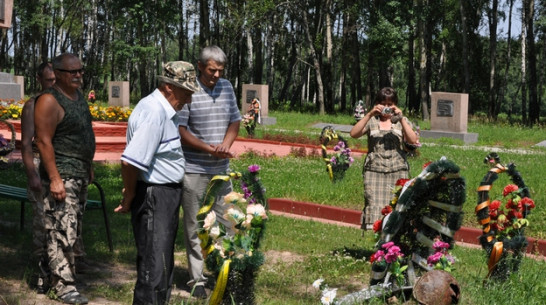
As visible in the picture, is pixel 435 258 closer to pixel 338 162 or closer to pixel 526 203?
pixel 526 203

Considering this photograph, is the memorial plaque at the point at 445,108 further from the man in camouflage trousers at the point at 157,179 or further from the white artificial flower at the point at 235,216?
the man in camouflage trousers at the point at 157,179

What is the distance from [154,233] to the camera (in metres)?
5.01

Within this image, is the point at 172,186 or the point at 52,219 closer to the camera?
the point at 172,186

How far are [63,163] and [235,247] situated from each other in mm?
1593

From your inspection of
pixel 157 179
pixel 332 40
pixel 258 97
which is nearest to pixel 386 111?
pixel 157 179

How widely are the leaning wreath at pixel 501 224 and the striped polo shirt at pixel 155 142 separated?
2.49m

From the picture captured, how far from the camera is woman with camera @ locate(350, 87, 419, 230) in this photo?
24.9 ft

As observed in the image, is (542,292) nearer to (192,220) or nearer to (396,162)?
(396,162)

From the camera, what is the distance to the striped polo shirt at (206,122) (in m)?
6.21

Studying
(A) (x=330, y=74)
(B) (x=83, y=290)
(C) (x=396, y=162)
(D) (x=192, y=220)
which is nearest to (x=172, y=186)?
(D) (x=192, y=220)

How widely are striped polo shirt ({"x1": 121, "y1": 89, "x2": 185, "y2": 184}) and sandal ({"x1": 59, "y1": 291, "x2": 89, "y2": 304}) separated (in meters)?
1.40

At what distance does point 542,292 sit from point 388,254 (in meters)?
1.28

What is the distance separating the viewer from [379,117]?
25.1ft

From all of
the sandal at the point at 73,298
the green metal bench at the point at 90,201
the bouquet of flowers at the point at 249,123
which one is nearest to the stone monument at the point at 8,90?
the bouquet of flowers at the point at 249,123
